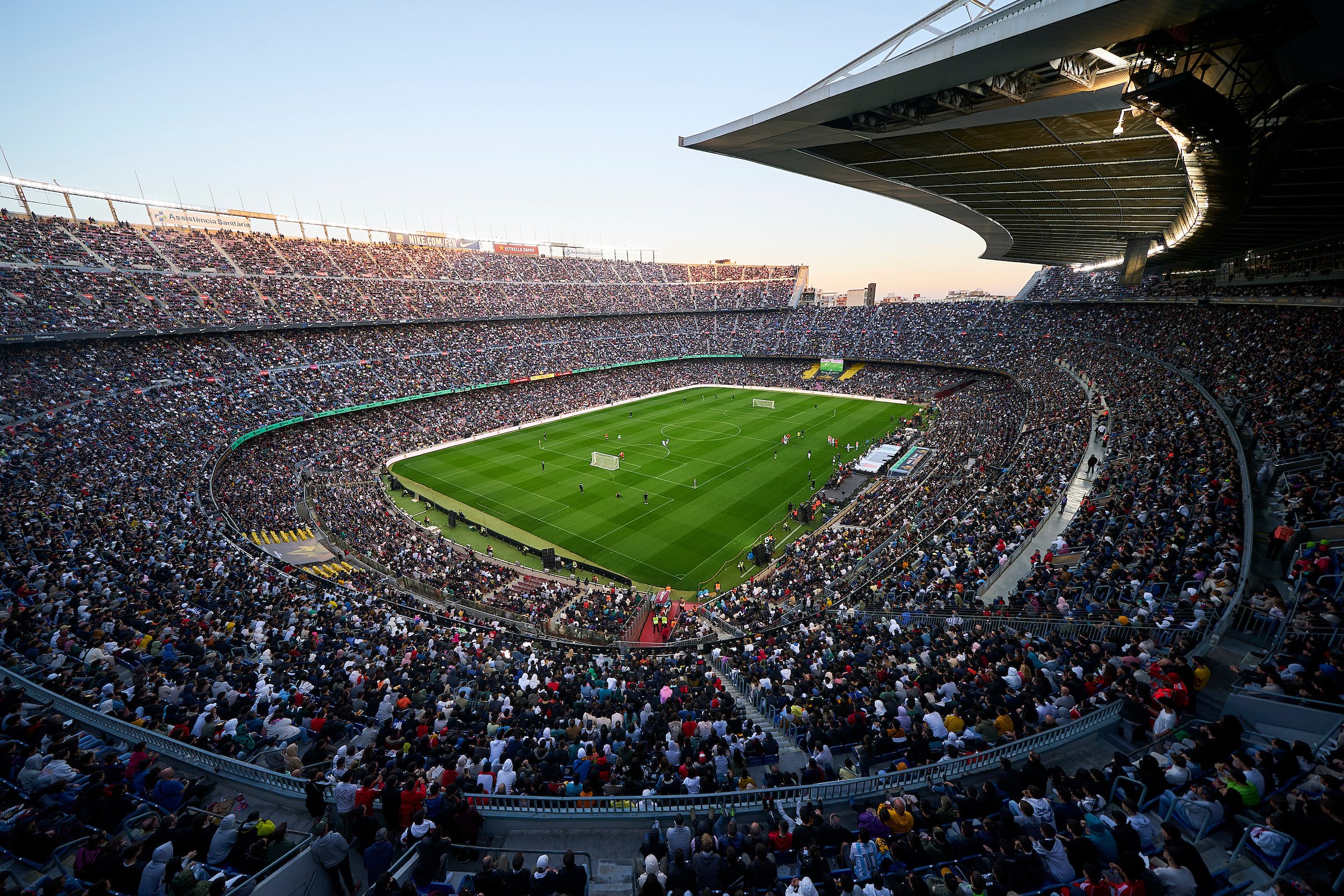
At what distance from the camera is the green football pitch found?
2867 cm

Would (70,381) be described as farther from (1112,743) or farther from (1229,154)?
(1229,154)

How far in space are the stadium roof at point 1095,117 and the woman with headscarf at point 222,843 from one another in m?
14.0

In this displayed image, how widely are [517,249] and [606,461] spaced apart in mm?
60582

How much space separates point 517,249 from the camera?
87.9m

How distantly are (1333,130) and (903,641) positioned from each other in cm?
1315

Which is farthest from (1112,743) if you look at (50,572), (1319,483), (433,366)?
(433,366)

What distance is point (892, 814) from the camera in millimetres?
6312

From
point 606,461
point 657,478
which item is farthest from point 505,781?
point 606,461

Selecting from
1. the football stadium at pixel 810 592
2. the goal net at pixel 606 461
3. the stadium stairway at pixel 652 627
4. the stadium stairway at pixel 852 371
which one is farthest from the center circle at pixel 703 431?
the stadium stairway at pixel 652 627

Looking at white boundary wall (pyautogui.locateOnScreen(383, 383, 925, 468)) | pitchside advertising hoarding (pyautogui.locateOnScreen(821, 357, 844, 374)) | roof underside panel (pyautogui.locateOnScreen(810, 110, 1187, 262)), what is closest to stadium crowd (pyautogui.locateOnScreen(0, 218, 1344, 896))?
white boundary wall (pyautogui.locateOnScreen(383, 383, 925, 468))

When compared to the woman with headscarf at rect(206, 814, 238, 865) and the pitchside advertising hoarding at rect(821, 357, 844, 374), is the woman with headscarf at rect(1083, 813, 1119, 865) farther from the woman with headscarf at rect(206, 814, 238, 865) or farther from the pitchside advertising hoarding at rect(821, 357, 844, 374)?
the pitchside advertising hoarding at rect(821, 357, 844, 374)

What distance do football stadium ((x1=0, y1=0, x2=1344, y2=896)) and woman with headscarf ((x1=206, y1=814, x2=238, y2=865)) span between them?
0.03 meters

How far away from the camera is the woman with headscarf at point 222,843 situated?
19.4 feet

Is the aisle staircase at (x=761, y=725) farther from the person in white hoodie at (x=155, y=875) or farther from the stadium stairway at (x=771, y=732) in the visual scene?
the person in white hoodie at (x=155, y=875)
